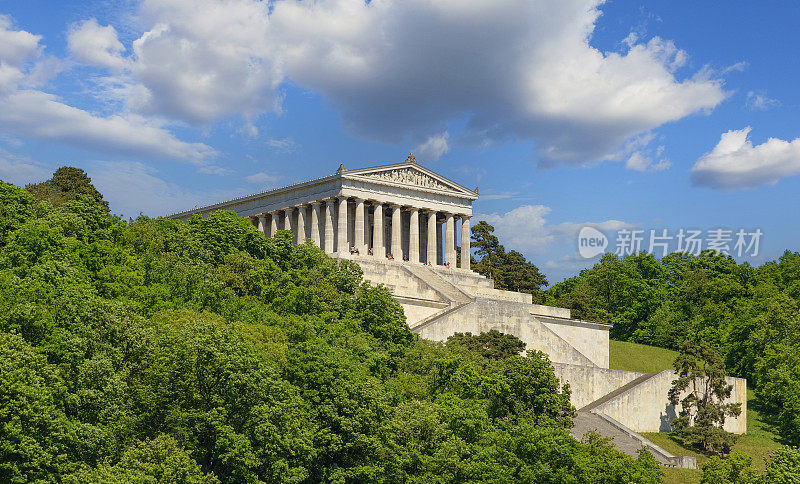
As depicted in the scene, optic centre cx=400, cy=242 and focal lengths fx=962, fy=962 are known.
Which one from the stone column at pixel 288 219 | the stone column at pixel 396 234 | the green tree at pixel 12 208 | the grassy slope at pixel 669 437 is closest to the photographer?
the grassy slope at pixel 669 437

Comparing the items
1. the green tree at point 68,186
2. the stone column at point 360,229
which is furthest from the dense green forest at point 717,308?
the green tree at point 68,186

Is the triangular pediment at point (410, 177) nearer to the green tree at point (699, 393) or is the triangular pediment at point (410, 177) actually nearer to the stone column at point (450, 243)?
the stone column at point (450, 243)

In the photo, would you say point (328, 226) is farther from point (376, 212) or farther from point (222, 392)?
point (222, 392)

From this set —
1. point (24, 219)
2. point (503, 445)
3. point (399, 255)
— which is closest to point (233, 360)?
→ point (503, 445)

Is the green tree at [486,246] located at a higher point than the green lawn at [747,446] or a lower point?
higher

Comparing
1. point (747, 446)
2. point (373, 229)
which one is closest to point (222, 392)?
point (747, 446)

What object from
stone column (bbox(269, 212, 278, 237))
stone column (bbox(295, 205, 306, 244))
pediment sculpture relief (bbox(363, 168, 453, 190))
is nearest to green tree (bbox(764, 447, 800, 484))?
pediment sculpture relief (bbox(363, 168, 453, 190))
